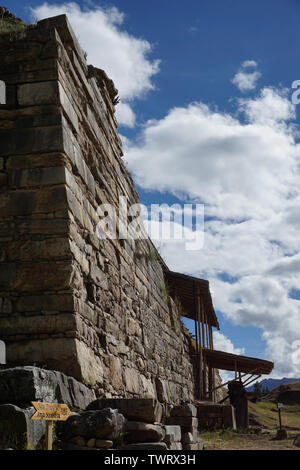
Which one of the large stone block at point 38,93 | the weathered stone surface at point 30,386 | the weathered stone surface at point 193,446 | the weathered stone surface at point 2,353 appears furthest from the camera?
the weathered stone surface at point 193,446

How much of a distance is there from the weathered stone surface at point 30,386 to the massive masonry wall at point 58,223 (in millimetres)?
535

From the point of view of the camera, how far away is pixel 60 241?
5.19 m

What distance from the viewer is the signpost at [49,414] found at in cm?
338

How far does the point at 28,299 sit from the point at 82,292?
0.64 m

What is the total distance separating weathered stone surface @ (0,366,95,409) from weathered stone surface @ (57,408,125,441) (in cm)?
26

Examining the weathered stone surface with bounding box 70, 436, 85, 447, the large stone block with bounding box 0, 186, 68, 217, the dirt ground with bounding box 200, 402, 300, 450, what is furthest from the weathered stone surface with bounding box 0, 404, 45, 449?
the dirt ground with bounding box 200, 402, 300, 450

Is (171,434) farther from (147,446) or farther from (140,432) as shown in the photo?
(147,446)

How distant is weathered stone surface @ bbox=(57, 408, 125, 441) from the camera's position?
3.87 meters

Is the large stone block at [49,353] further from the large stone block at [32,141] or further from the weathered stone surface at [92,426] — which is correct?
the large stone block at [32,141]

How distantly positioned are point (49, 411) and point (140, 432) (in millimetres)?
1119

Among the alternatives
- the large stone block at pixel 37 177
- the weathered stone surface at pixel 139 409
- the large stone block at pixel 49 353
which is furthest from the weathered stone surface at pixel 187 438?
the large stone block at pixel 37 177

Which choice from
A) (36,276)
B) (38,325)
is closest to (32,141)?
(36,276)

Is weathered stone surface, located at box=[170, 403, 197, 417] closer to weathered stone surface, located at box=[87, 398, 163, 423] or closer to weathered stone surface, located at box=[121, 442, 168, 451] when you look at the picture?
weathered stone surface, located at box=[87, 398, 163, 423]
